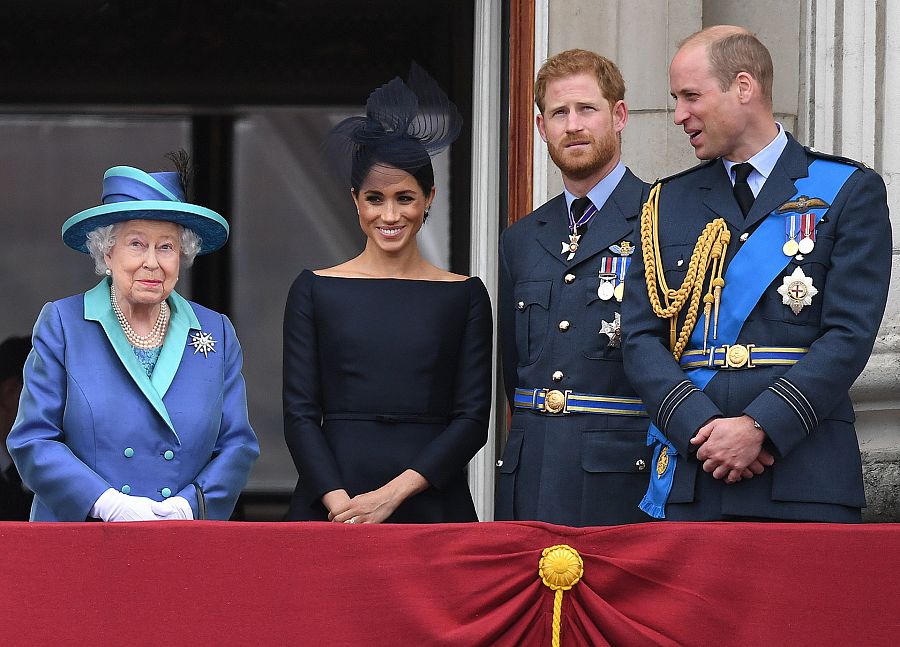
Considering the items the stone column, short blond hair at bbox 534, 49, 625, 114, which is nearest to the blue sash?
short blond hair at bbox 534, 49, 625, 114

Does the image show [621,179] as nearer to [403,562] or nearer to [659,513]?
[659,513]

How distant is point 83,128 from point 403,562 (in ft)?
13.8

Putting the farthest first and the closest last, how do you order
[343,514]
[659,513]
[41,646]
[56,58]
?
[56,58]
[343,514]
[659,513]
[41,646]

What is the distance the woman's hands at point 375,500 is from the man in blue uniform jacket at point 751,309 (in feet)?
1.75

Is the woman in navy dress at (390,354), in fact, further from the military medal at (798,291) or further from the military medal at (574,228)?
the military medal at (798,291)

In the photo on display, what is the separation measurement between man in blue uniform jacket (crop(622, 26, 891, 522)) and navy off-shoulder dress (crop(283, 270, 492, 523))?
1.53 ft

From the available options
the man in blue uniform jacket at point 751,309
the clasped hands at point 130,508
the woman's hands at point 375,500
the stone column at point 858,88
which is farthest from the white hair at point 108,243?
the stone column at point 858,88

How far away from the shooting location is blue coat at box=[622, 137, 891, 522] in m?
2.71

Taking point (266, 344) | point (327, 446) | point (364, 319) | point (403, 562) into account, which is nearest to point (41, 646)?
point (403, 562)

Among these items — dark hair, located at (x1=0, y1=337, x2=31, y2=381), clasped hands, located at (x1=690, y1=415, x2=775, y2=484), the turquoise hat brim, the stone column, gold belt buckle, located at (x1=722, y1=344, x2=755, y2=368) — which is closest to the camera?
clasped hands, located at (x1=690, y1=415, x2=775, y2=484)

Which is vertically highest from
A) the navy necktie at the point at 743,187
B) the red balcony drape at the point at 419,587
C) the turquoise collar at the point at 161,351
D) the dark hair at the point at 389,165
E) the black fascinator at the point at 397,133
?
the black fascinator at the point at 397,133

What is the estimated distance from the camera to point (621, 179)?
3.35 meters

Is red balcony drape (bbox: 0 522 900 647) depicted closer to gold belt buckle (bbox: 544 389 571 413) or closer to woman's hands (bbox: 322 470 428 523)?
woman's hands (bbox: 322 470 428 523)

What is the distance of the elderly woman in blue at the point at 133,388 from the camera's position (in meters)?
2.96
